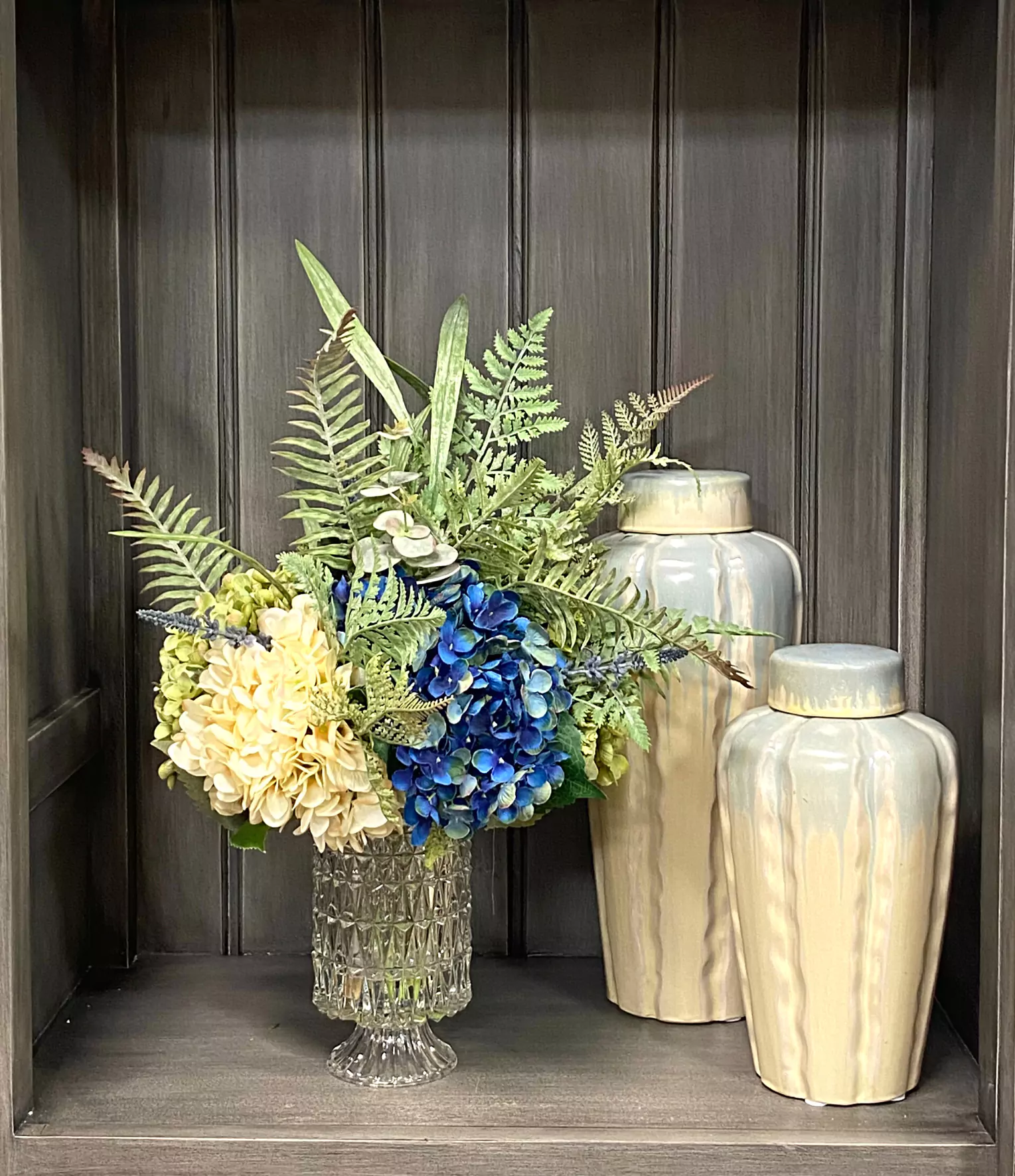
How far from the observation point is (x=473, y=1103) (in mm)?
859

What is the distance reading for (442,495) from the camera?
34.2 inches

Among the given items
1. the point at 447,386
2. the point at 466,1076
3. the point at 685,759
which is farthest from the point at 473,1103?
the point at 447,386

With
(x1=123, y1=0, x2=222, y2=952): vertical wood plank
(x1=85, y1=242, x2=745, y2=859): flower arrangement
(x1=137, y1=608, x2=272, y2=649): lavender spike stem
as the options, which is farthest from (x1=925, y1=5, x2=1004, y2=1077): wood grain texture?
(x1=123, y1=0, x2=222, y2=952): vertical wood plank

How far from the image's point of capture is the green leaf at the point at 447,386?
2.99ft

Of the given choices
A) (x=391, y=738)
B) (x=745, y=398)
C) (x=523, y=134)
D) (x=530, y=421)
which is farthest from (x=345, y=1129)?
(x=523, y=134)

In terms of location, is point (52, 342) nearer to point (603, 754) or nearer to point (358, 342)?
point (358, 342)

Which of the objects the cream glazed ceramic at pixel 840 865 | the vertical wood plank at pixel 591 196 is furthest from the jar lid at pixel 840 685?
the vertical wood plank at pixel 591 196

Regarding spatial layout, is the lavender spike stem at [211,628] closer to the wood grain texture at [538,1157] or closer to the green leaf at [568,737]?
the green leaf at [568,737]

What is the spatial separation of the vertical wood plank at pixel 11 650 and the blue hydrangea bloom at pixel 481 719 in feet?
0.76

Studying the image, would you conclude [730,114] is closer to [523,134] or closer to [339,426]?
[523,134]

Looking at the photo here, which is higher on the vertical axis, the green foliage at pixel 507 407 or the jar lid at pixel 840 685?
the green foliage at pixel 507 407

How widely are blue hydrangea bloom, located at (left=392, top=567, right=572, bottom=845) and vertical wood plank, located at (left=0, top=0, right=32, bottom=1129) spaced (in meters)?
0.23

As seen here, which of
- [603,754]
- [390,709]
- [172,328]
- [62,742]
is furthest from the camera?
[172,328]

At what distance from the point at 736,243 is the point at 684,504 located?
0.25 meters
